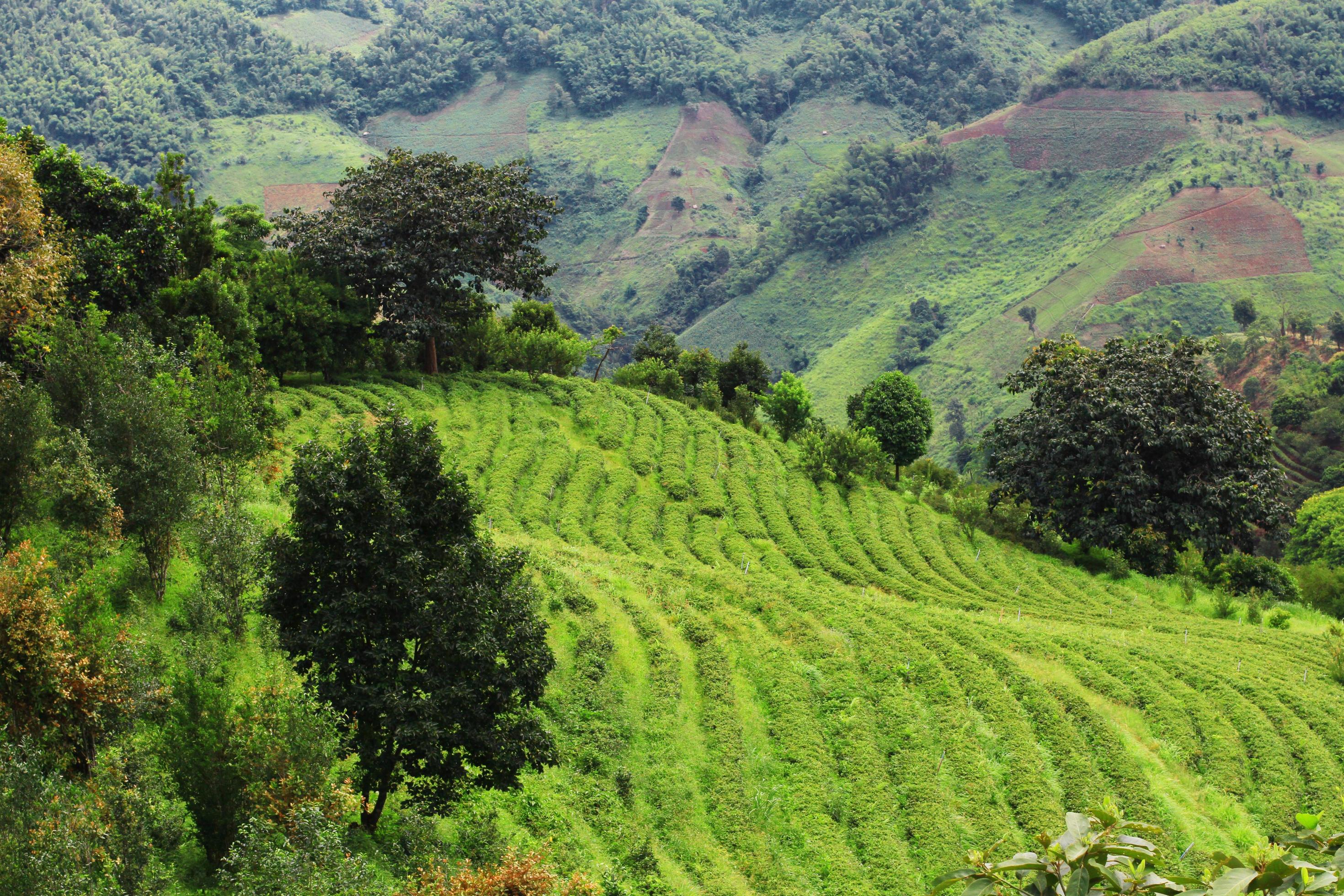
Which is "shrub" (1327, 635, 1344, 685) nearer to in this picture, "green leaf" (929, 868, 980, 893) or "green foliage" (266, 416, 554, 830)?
"green foliage" (266, 416, 554, 830)

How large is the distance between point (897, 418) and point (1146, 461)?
15.7 m

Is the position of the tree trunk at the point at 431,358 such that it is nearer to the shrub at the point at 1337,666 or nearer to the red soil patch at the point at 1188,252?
the shrub at the point at 1337,666

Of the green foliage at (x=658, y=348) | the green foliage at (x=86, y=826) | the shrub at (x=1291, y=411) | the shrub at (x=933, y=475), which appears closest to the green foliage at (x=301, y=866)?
the green foliage at (x=86, y=826)

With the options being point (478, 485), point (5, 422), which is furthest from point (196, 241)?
point (5, 422)

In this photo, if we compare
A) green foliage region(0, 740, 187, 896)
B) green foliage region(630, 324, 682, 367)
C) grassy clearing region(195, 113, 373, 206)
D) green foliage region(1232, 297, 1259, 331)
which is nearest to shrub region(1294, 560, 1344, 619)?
green foliage region(630, 324, 682, 367)

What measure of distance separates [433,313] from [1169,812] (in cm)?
4004

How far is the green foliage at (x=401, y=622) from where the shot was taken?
16.2m

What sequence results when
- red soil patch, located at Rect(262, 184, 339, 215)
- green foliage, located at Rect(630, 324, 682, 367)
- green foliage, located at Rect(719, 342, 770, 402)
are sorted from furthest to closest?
red soil patch, located at Rect(262, 184, 339, 215) → green foliage, located at Rect(630, 324, 682, 367) → green foliage, located at Rect(719, 342, 770, 402)

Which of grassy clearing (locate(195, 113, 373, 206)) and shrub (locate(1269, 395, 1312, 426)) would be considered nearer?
shrub (locate(1269, 395, 1312, 426))

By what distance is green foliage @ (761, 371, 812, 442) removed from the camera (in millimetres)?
61844

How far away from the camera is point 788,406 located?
61.8 m

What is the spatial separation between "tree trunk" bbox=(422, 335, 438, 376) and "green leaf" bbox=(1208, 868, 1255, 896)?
5228 cm

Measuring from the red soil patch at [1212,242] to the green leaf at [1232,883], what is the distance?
136m

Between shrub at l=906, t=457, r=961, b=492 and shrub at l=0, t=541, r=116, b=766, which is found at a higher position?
→ shrub at l=0, t=541, r=116, b=766
